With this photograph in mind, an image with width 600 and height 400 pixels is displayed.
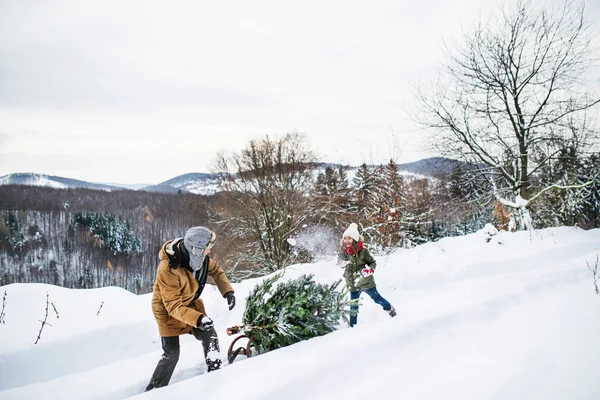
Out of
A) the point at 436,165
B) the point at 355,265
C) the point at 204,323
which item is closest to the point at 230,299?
the point at 204,323

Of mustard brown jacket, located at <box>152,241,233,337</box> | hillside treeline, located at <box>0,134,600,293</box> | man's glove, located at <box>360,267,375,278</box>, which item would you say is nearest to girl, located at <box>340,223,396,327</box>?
man's glove, located at <box>360,267,375,278</box>

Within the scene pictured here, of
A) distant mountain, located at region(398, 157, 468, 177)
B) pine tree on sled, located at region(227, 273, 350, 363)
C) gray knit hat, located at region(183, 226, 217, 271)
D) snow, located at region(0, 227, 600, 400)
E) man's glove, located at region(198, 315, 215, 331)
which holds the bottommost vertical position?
snow, located at region(0, 227, 600, 400)

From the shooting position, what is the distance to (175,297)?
3615 millimetres

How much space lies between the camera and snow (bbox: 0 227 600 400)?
9.86 feet

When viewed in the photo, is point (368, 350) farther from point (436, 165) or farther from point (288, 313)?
point (436, 165)

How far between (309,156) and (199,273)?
22.6 m

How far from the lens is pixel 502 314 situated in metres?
4.80

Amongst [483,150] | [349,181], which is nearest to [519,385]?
[483,150]

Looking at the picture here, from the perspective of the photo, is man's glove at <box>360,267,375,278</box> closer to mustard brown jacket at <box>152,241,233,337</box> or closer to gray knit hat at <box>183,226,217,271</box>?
mustard brown jacket at <box>152,241,233,337</box>

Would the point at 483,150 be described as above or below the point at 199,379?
above

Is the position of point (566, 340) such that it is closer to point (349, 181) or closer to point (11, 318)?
point (11, 318)

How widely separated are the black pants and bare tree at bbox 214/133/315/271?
62.5 ft

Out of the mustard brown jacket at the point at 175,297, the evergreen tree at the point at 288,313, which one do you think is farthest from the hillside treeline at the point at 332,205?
the mustard brown jacket at the point at 175,297

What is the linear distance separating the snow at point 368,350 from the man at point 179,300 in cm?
34
